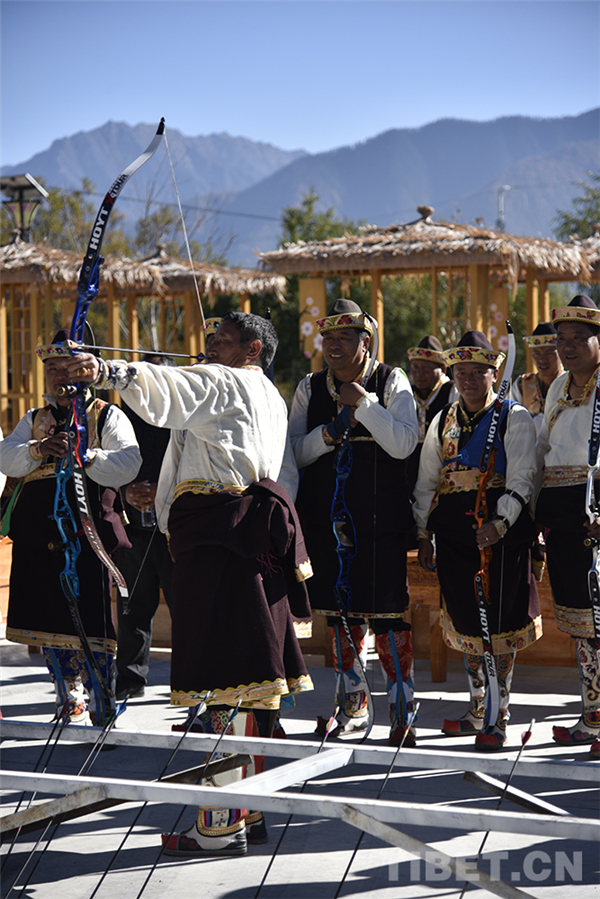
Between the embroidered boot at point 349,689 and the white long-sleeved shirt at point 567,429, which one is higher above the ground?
the white long-sleeved shirt at point 567,429

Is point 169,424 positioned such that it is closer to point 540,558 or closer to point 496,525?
point 496,525

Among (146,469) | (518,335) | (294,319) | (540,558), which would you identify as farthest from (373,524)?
(518,335)

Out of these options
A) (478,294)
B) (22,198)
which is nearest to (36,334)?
(22,198)

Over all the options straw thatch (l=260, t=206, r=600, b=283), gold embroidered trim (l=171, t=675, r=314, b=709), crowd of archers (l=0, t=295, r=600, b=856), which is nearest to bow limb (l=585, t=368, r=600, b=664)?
crowd of archers (l=0, t=295, r=600, b=856)

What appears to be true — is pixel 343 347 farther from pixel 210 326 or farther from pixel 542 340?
pixel 542 340

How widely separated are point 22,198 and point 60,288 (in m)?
1.39

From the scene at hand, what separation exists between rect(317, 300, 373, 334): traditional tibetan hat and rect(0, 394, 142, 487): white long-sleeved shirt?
102 cm

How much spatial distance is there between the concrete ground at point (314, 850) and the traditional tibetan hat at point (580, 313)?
1.87 metres

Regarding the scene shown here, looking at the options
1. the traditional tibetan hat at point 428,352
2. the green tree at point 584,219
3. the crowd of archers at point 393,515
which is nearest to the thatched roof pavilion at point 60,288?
the traditional tibetan hat at point 428,352

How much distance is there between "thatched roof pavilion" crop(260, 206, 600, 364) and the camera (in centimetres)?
1026

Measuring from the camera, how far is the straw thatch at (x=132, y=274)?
11.9 m

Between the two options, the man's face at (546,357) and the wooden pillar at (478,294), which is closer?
the man's face at (546,357)

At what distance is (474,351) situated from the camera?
4.39 metres

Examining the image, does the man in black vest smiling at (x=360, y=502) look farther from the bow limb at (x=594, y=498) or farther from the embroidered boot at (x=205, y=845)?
the embroidered boot at (x=205, y=845)
